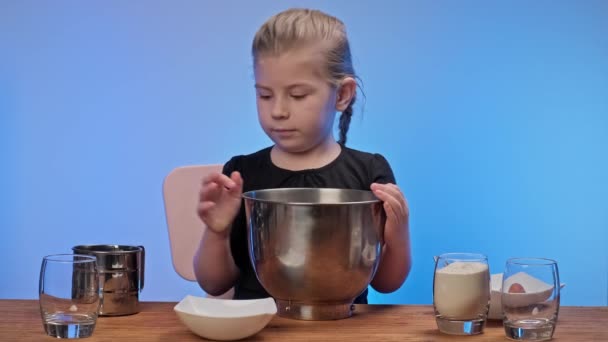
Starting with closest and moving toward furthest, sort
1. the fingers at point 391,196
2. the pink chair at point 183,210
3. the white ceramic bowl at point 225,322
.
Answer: the white ceramic bowl at point 225,322 → the fingers at point 391,196 → the pink chair at point 183,210

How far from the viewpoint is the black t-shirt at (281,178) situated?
5.50ft

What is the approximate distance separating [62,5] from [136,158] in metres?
0.55

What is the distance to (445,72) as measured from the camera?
9.32ft

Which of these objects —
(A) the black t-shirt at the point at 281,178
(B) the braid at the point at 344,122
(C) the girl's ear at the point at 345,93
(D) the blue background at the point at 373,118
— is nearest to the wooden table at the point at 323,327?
(A) the black t-shirt at the point at 281,178

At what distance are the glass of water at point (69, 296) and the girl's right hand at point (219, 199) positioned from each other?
9.3 inches

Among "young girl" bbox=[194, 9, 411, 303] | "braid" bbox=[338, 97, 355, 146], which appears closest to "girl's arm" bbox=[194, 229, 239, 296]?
"young girl" bbox=[194, 9, 411, 303]

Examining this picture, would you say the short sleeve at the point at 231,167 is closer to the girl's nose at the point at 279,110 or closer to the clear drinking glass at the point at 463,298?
the girl's nose at the point at 279,110

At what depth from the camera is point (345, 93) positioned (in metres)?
→ 1.65

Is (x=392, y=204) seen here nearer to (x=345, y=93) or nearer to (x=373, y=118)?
(x=345, y=93)

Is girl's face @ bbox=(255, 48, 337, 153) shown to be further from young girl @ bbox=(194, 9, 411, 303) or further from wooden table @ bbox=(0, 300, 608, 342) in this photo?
wooden table @ bbox=(0, 300, 608, 342)

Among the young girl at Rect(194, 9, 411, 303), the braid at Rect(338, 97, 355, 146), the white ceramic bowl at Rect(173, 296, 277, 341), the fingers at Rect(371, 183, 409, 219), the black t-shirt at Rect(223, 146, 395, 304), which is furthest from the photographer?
the braid at Rect(338, 97, 355, 146)

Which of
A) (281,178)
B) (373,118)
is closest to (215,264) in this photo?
(281,178)

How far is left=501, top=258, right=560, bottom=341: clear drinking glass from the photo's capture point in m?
1.14

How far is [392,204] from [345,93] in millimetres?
446
